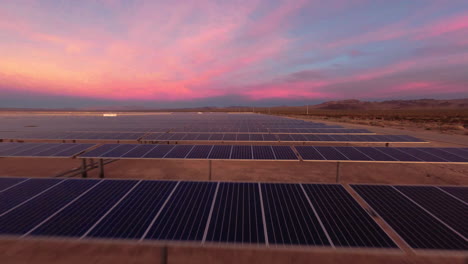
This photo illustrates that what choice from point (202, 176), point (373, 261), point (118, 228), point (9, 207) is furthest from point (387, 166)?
point (9, 207)

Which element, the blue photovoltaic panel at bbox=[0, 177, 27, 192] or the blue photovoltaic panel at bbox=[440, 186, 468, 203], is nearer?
the blue photovoltaic panel at bbox=[440, 186, 468, 203]

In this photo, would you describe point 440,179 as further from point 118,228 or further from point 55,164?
point 55,164

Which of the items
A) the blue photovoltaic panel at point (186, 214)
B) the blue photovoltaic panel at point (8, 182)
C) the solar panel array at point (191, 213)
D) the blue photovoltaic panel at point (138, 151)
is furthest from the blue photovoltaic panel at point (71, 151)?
the blue photovoltaic panel at point (186, 214)

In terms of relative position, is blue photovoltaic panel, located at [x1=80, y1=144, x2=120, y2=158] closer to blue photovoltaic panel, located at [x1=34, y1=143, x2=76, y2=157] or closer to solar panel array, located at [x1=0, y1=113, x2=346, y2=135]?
blue photovoltaic panel, located at [x1=34, y1=143, x2=76, y2=157]

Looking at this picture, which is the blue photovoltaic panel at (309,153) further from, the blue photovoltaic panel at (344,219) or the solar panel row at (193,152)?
the blue photovoltaic panel at (344,219)

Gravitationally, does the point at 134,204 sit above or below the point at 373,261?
above

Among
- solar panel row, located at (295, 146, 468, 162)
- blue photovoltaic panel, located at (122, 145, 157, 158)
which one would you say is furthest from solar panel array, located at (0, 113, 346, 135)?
solar panel row, located at (295, 146, 468, 162)

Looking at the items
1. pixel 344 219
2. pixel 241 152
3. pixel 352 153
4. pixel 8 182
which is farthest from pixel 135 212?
pixel 352 153
